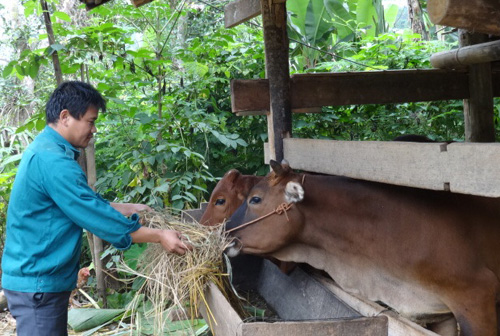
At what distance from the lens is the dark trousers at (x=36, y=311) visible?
9.52ft

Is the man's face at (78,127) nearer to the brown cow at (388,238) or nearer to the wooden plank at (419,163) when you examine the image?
the brown cow at (388,238)

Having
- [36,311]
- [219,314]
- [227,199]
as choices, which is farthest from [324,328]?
[227,199]

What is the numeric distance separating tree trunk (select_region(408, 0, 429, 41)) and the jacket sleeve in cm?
931

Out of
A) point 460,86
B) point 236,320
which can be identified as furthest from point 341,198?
point 460,86

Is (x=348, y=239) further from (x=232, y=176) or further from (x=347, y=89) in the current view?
(x=347, y=89)

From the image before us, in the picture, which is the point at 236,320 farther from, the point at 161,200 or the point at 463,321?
the point at 161,200

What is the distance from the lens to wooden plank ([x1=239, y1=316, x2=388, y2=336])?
2.39 m

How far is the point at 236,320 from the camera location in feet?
8.32

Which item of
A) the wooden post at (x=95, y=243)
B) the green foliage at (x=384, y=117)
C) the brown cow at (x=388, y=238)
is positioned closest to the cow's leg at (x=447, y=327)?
the brown cow at (x=388, y=238)

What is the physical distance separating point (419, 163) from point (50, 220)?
182 centimetres

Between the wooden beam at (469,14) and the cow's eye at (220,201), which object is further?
the cow's eye at (220,201)

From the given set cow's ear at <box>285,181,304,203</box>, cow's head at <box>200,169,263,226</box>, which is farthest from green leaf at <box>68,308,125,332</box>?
cow's ear at <box>285,181,304,203</box>

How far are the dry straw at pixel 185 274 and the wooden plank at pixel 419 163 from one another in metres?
0.84

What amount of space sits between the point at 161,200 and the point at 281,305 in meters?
1.77
